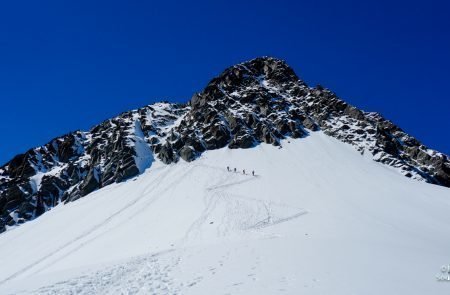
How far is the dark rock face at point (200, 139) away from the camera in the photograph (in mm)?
83312

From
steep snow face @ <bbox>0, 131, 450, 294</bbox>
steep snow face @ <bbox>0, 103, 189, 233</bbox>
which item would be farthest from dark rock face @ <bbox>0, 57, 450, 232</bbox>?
steep snow face @ <bbox>0, 131, 450, 294</bbox>

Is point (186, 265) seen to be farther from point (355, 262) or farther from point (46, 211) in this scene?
point (46, 211)

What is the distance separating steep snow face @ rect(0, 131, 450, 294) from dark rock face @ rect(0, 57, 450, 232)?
567cm

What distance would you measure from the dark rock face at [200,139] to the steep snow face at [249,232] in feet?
18.6

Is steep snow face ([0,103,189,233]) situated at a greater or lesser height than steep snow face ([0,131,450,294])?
greater

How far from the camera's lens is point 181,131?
9769 centimetres

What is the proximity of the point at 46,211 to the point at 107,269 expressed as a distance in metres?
67.3

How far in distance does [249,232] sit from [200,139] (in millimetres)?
60017

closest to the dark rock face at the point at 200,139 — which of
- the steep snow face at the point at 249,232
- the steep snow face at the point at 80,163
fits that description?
the steep snow face at the point at 80,163

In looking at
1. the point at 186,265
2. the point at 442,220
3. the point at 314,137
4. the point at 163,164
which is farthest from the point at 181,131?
the point at 186,265

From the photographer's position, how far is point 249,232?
107ft

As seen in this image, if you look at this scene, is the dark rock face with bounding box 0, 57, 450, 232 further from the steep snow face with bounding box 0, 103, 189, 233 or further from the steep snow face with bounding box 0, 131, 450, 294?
the steep snow face with bounding box 0, 131, 450, 294

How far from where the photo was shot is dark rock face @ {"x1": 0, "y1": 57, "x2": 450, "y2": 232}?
8331 cm

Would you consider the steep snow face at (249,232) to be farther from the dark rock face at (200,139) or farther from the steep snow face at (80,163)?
the steep snow face at (80,163)
